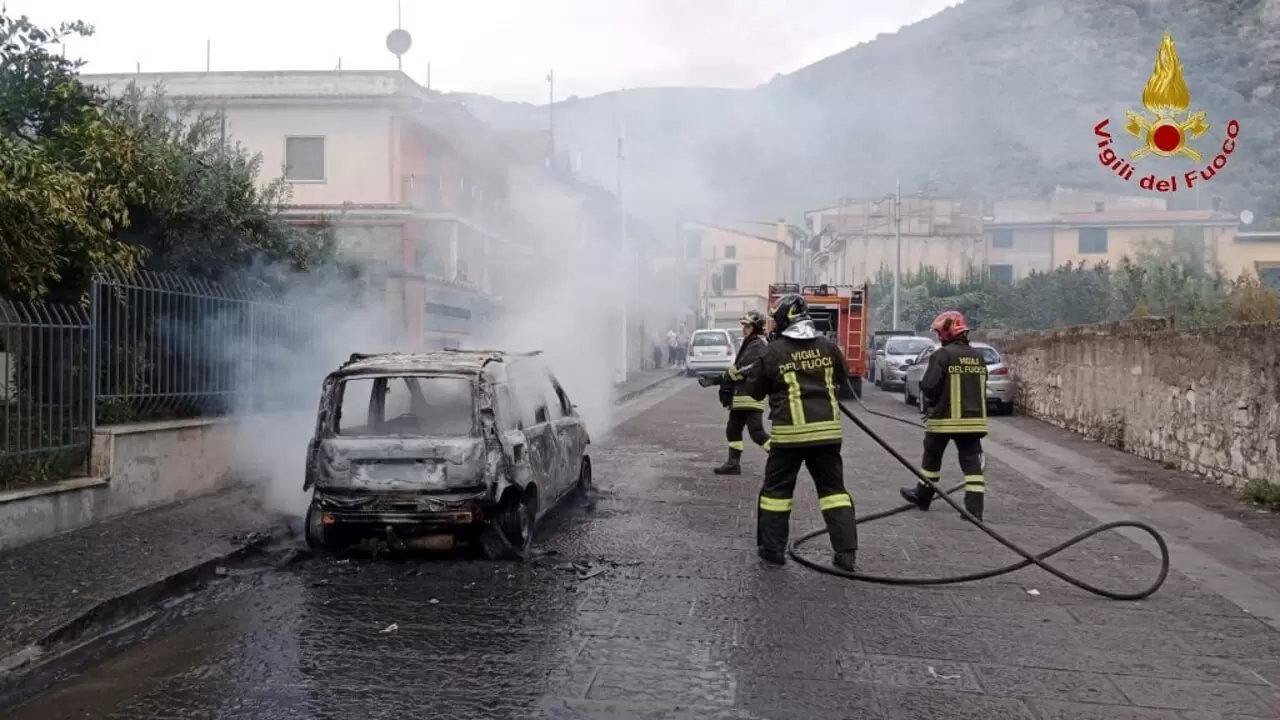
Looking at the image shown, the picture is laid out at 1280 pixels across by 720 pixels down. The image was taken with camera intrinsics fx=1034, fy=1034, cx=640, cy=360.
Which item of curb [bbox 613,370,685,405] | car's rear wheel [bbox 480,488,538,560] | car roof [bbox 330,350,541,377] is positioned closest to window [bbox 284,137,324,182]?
curb [bbox 613,370,685,405]

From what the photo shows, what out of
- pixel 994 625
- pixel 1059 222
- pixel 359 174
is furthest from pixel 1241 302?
pixel 1059 222

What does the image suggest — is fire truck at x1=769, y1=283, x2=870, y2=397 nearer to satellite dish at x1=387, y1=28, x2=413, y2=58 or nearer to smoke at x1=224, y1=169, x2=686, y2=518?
smoke at x1=224, y1=169, x2=686, y2=518

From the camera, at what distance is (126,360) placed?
8.31 meters

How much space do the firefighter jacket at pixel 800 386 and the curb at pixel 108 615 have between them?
3.65m

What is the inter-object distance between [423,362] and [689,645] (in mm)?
3092

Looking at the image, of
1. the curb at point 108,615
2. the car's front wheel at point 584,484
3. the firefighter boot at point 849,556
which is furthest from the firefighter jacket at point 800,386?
the curb at point 108,615

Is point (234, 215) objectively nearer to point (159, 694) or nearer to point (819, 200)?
point (159, 694)

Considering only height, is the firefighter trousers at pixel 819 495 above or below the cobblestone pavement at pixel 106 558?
above

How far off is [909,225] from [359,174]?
41.7 meters

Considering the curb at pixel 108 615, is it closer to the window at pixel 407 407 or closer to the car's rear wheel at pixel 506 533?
the window at pixel 407 407

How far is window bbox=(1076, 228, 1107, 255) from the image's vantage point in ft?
183

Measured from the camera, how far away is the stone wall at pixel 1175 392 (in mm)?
9453

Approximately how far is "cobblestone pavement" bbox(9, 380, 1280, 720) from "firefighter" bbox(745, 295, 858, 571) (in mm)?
311

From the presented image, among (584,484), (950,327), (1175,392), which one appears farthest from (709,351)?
(950,327)
